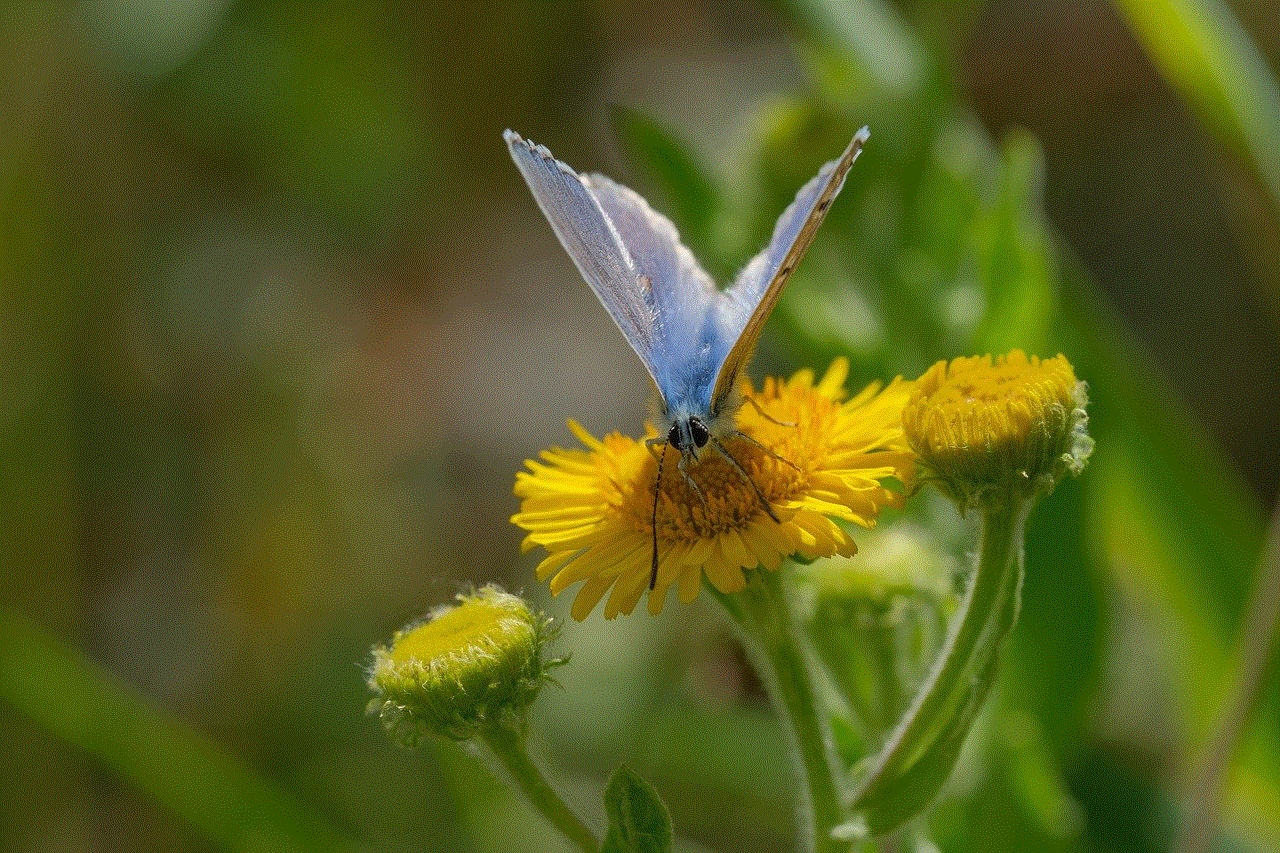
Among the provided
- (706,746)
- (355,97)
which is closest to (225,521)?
(355,97)

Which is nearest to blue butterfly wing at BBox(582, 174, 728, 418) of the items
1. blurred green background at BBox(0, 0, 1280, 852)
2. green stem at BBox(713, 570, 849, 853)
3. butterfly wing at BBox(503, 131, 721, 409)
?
butterfly wing at BBox(503, 131, 721, 409)

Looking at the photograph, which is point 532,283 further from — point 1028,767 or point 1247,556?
point 1028,767

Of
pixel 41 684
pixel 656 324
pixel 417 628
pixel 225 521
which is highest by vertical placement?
pixel 225 521

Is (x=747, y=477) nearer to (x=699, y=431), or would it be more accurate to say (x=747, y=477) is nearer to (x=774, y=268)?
(x=699, y=431)

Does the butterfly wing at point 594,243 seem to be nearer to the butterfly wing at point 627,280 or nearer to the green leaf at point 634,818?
the butterfly wing at point 627,280

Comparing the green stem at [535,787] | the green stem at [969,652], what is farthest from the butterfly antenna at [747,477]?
the green stem at [535,787]

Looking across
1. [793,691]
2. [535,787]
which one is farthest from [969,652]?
[535,787]
